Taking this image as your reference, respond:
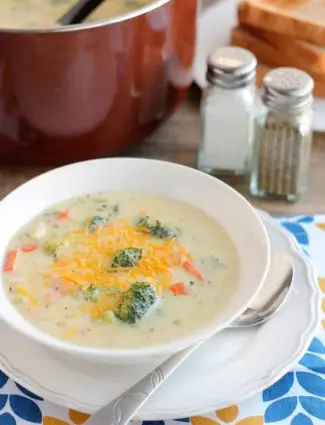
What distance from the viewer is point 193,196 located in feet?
3.96

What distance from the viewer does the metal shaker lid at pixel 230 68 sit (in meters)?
1.33

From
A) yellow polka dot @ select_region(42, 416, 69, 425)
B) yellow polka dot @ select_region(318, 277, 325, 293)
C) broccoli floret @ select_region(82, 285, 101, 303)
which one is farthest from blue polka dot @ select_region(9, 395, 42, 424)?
yellow polka dot @ select_region(318, 277, 325, 293)

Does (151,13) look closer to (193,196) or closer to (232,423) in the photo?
(193,196)

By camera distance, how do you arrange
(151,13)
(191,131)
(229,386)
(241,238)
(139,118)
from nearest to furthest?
(229,386), (241,238), (151,13), (139,118), (191,131)

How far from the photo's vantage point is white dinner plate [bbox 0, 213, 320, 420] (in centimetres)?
97

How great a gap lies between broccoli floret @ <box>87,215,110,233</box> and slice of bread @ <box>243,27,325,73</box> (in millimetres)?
593

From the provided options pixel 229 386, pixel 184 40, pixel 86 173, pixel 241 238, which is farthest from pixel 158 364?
pixel 184 40

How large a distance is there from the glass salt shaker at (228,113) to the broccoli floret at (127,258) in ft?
1.28

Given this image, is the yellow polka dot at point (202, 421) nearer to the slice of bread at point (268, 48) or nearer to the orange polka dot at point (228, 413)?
the orange polka dot at point (228, 413)

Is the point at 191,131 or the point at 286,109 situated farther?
the point at 191,131

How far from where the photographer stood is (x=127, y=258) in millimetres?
1062

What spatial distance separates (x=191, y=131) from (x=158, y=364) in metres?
0.65

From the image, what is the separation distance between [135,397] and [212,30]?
100cm

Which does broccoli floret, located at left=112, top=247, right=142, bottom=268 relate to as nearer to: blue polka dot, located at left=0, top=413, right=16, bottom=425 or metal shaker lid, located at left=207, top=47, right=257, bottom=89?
blue polka dot, located at left=0, top=413, right=16, bottom=425
